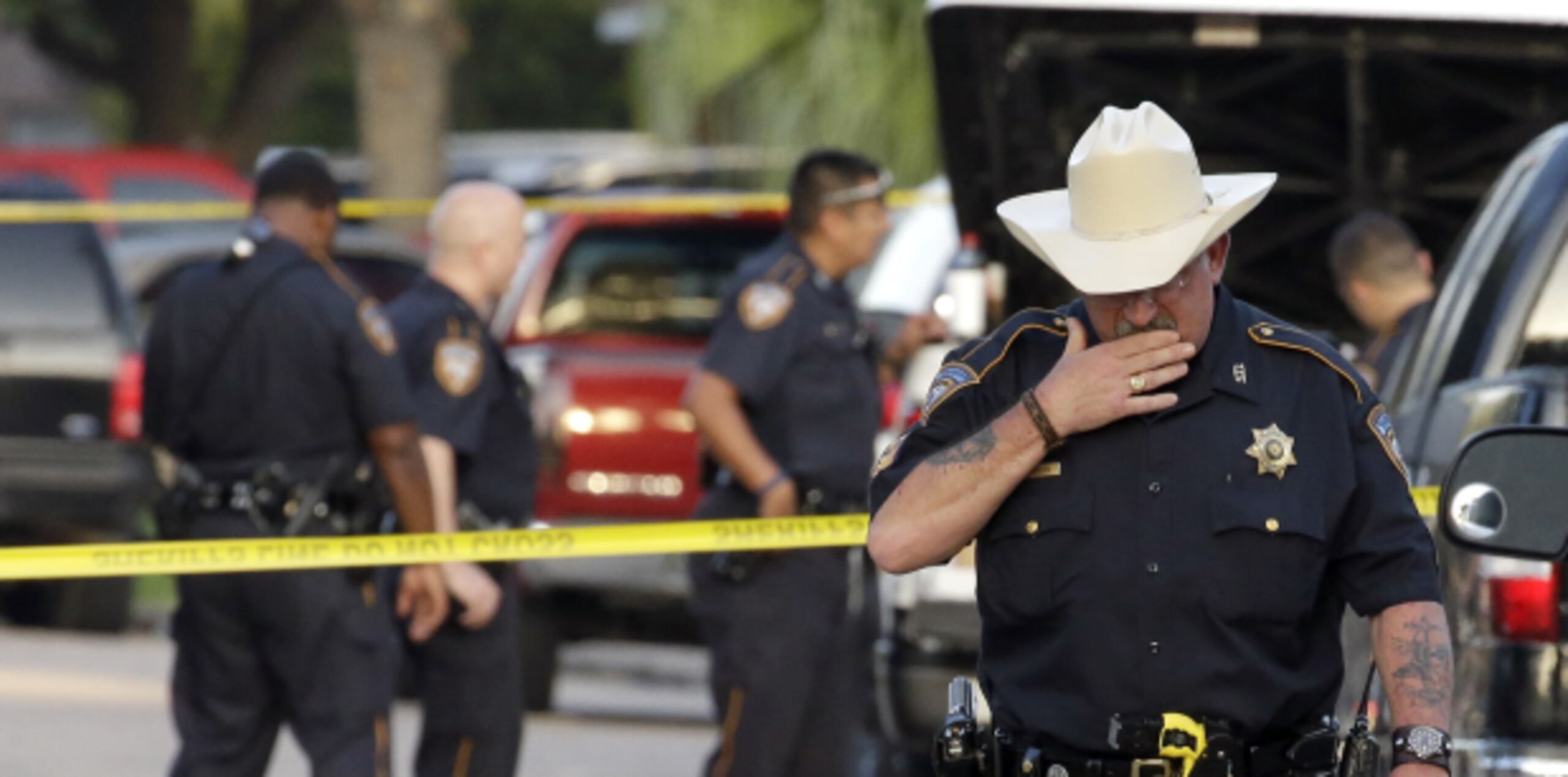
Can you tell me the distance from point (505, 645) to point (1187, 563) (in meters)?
3.26

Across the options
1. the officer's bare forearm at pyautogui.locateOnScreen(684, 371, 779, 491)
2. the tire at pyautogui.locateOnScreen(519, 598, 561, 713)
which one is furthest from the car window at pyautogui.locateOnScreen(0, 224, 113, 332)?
the officer's bare forearm at pyautogui.locateOnScreen(684, 371, 779, 491)

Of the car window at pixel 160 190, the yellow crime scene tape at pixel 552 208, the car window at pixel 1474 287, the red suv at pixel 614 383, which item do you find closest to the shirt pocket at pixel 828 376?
the car window at pixel 1474 287

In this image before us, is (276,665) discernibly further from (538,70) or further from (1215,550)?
(538,70)

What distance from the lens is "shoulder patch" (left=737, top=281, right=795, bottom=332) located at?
6.76 metres

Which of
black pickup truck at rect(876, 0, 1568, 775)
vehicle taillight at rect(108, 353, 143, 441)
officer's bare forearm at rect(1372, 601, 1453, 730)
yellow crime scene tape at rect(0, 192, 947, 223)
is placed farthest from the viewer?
vehicle taillight at rect(108, 353, 143, 441)

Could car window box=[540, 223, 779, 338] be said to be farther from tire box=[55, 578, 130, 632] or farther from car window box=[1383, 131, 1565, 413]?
car window box=[1383, 131, 1565, 413]

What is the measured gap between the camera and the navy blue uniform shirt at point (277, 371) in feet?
20.1

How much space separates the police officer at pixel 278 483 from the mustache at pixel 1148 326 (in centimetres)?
295

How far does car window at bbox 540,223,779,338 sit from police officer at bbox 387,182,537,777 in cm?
340

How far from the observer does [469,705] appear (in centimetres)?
646

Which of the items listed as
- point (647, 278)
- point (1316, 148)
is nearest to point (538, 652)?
point (647, 278)

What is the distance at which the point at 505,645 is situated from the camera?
6.55 m

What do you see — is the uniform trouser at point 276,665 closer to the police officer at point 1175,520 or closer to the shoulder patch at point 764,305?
the shoulder patch at point 764,305

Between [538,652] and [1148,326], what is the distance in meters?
6.65
